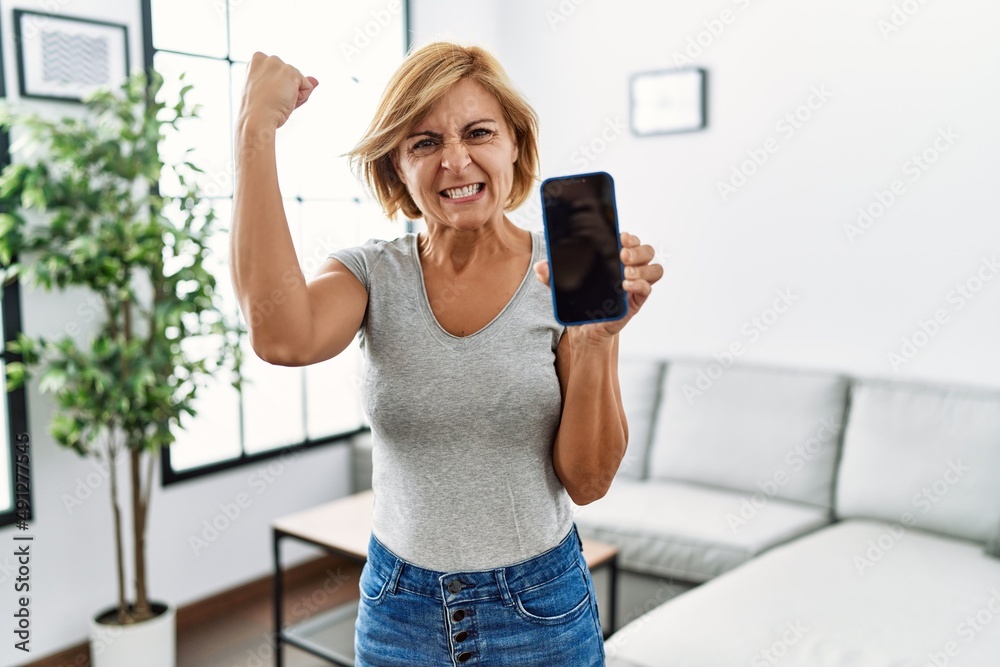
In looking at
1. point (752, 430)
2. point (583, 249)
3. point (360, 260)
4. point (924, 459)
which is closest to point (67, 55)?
point (360, 260)

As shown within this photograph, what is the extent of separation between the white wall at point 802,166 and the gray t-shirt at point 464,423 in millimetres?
2223

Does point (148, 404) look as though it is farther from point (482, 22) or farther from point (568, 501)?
point (482, 22)

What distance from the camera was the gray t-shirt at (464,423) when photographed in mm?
945

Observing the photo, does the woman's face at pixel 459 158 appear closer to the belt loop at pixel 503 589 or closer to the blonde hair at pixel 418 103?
the blonde hair at pixel 418 103

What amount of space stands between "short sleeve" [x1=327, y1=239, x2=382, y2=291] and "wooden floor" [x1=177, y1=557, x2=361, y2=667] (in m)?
1.97

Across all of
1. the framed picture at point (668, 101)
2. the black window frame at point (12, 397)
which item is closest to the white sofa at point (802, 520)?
the framed picture at point (668, 101)

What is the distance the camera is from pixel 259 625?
290 centimetres

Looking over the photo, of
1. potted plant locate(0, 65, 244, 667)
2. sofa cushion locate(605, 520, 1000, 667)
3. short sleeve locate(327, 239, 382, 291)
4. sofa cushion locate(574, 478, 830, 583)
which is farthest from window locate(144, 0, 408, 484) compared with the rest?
short sleeve locate(327, 239, 382, 291)

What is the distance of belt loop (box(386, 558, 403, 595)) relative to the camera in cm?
97

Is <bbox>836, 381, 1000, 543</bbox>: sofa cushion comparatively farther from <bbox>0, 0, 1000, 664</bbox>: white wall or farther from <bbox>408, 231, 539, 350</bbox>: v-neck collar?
<bbox>408, 231, 539, 350</bbox>: v-neck collar

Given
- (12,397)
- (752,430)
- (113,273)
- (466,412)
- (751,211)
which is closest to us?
(466,412)

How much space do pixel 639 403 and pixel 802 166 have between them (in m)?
1.02

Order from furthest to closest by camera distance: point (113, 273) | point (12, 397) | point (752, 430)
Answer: point (752, 430), point (12, 397), point (113, 273)

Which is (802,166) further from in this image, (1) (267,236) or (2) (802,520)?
(1) (267,236)
